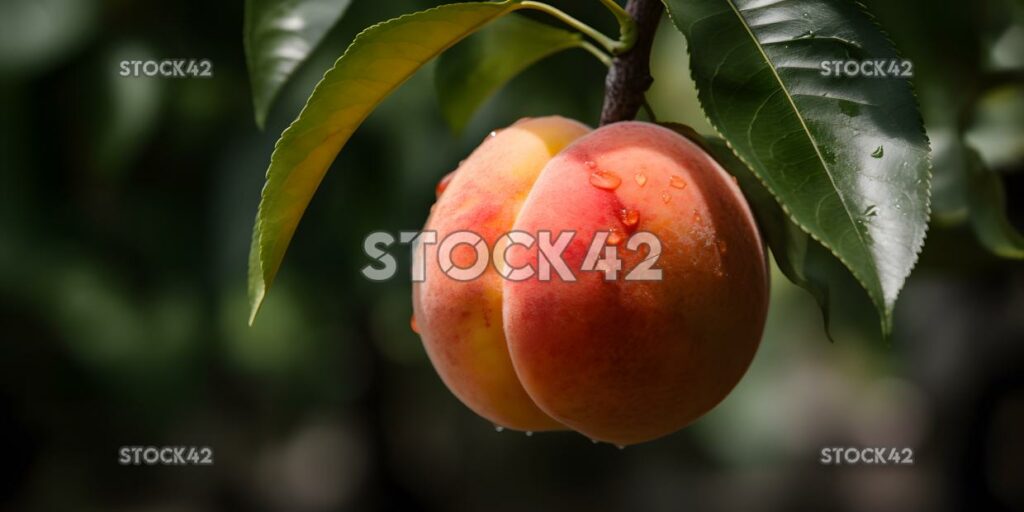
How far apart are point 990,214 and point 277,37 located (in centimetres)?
62

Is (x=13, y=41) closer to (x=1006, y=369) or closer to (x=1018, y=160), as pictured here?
(x=1018, y=160)

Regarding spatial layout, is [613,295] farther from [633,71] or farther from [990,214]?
[990,214]

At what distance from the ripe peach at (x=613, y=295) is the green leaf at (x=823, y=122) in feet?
0.17

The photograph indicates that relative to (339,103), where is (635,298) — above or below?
below

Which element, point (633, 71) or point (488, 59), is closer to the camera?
point (633, 71)

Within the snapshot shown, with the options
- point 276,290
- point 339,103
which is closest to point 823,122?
point 339,103

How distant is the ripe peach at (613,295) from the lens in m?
0.54

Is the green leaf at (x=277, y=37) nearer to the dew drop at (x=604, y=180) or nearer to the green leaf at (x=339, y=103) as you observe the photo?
the green leaf at (x=339, y=103)

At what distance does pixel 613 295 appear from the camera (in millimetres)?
534

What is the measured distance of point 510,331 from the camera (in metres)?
0.56

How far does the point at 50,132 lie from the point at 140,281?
0.72 feet

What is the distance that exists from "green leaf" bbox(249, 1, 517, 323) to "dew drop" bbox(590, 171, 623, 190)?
10 cm

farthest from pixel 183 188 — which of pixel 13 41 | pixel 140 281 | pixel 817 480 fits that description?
pixel 817 480

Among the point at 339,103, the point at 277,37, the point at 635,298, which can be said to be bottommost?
the point at 635,298
